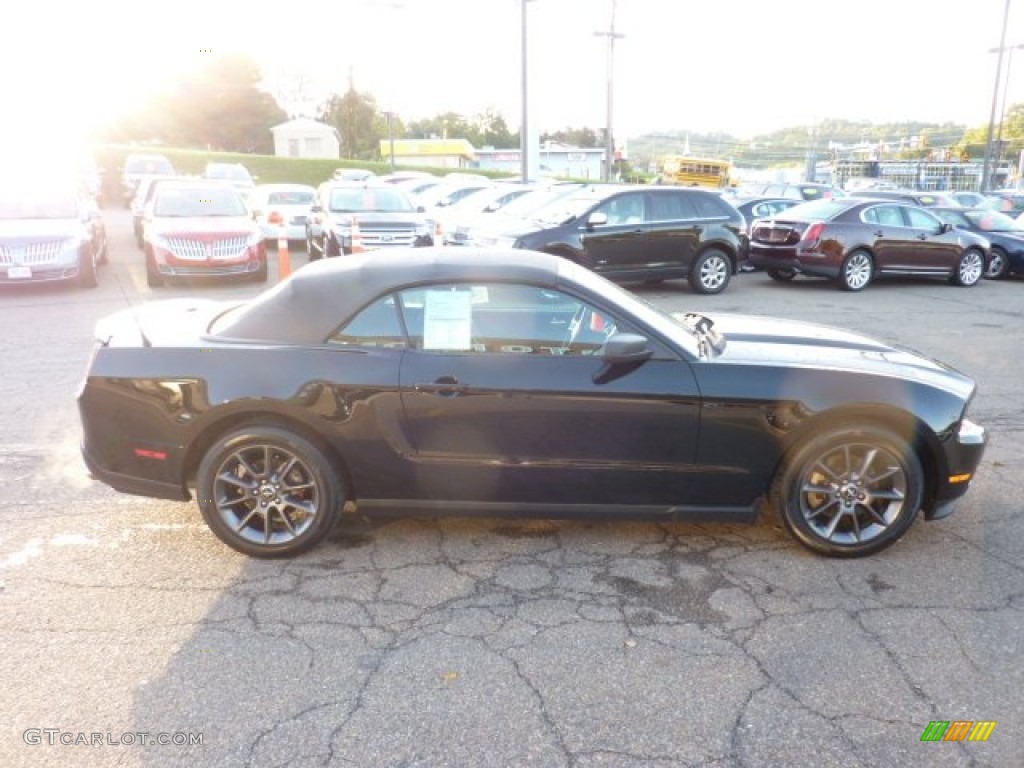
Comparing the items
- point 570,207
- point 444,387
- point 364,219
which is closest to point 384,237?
point 364,219

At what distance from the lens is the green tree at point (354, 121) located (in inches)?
2505

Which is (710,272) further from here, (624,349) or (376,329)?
(376,329)

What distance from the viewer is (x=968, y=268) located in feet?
47.3

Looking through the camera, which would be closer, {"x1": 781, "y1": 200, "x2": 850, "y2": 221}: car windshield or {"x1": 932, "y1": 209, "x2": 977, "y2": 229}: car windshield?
{"x1": 781, "y1": 200, "x2": 850, "y2": 221}: car windshield

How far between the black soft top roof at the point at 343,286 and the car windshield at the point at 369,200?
10.9m

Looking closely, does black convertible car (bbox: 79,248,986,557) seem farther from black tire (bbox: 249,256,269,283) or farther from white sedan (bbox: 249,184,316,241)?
white sedan (bbox: 249,184,316,241)

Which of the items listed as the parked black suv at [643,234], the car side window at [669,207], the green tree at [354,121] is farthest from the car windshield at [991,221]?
the green tree at [354,121]

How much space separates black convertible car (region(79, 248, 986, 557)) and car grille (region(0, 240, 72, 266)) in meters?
8.92

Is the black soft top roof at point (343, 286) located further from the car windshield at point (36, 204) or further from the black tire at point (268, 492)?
the car windshield at point (36, 204)

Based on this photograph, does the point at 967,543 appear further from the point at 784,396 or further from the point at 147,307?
the point at 147,307

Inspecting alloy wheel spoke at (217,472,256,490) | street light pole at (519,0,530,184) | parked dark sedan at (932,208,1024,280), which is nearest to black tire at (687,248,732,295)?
parked dark sedan at (932,208,1024,280)

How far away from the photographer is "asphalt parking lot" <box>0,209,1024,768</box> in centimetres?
264

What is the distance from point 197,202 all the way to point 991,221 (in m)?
14.9

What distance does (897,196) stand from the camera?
20.1 meters
